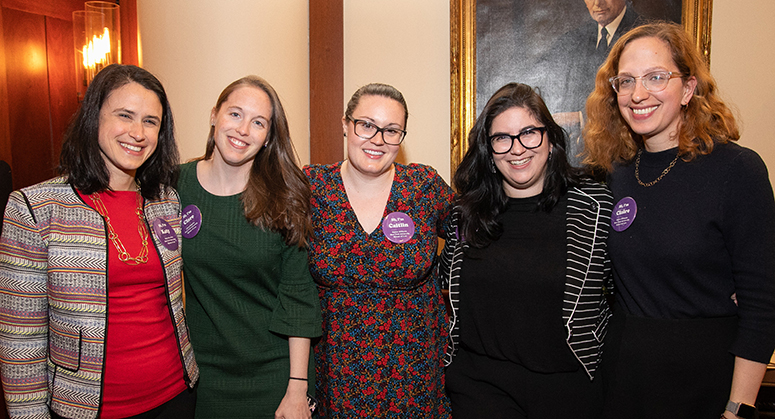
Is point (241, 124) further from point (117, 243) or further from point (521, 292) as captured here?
point (521, 292)

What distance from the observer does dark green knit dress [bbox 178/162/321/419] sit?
A: 203 cm

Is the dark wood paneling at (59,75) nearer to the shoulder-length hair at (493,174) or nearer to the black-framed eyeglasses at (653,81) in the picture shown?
the shoulder-length hair at (493,174)

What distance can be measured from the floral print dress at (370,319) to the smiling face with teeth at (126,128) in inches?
30.3

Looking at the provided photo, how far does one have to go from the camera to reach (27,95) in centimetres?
402

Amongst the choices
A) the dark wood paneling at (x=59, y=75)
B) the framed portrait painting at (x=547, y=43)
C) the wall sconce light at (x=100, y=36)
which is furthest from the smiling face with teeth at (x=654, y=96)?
the dark wood paneling at (x=59, y=75)

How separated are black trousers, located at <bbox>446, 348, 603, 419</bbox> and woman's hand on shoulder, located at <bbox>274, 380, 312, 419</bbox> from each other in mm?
670

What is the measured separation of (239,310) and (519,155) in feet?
4.44

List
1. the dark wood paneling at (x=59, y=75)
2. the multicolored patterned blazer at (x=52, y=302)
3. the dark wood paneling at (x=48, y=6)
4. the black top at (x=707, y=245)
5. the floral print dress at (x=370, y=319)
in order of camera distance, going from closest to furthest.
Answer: the multicolored patterned blazer at (x=52, y=302) → the black top at (x=707, y=245) → the floral print dress at (x=370, y=319) → the dark wood paneling at (x=48, y=6) → the dark wood paneling at (x=59, y=75)

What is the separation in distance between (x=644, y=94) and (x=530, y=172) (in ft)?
1.70

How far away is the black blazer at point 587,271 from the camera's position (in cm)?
196

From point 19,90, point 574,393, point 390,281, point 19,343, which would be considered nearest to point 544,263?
point 574,393

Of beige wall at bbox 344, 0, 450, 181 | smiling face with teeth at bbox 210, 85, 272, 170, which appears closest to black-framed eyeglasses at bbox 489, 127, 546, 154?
smiling face with teeth at bbox 210, 85, 272, 170

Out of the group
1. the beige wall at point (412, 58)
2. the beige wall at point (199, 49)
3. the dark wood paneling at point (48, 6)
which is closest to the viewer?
the beige wall at point (199, 49)

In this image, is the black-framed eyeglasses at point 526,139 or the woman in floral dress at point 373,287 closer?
the black-framed eyeglasses at point 526,139
